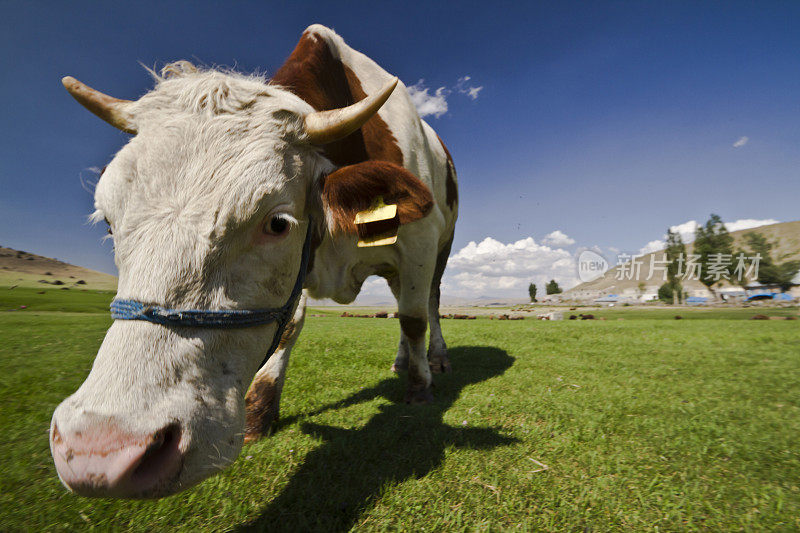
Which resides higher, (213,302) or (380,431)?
(213,302)

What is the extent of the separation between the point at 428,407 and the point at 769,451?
234 cm

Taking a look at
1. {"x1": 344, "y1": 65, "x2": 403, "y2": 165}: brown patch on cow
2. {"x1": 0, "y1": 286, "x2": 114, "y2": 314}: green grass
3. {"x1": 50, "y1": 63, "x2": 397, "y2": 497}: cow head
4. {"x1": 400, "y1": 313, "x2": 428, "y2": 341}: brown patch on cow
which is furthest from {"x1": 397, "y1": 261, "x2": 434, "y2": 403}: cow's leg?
{"x1": 0, "y1": 286, "x2": 114, "y2": 314}: green grass

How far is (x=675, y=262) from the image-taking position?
53312 mm

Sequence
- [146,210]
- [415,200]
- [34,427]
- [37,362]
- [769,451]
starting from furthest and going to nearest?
[37,362] → [34,427] → [769,451] → [415,200] → [146,210]

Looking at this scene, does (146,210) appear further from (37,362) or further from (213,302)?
(37,362)

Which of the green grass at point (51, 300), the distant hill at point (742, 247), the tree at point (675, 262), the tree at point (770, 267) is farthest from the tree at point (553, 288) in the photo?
the green grass at point (51, 300)

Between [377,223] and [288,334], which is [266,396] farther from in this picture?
[377,223]

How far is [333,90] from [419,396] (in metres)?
2.85

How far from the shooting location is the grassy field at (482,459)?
5.21 ft

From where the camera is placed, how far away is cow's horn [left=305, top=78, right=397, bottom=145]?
1786mm

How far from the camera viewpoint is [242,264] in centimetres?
147

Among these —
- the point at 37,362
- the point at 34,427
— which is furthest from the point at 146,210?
the point at 37,362

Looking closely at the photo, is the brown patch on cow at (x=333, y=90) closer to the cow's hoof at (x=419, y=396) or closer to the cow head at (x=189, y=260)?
the cow head at (x=189, y=260)

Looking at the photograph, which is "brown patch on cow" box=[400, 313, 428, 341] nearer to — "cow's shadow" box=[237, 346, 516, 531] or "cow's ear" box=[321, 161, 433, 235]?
"cow's shadow" box=[237, 346, 516, 531]
